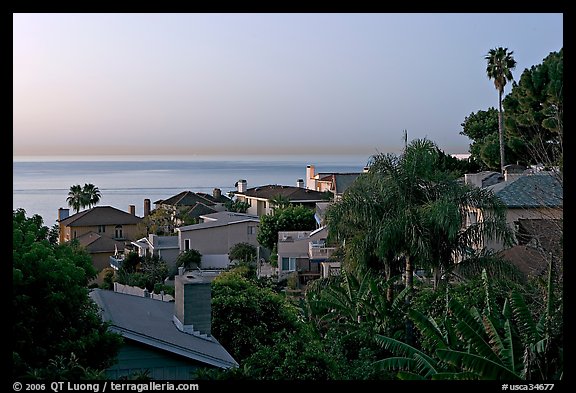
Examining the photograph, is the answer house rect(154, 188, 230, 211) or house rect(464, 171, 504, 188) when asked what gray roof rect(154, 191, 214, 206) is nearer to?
house rect(154, 188, 230, 211)

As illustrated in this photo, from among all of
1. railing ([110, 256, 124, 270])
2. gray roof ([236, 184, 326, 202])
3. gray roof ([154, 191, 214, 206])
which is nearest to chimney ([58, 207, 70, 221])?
gray roof ([154, 191, 214, 206])

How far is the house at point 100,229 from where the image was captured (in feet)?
128

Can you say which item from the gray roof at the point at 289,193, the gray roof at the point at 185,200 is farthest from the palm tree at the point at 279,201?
the gray roof at the point at 185,200

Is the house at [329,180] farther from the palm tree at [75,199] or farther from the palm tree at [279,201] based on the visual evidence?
the palm tree at [75,199]

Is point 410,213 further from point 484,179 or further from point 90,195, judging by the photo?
point 90,195

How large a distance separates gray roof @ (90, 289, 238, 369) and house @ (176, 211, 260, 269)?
2373 centimetres

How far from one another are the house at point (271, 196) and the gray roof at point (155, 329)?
35.9m

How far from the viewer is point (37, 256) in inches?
355

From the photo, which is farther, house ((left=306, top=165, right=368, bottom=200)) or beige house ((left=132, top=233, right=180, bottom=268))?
house ((left=306, top=165, right=368, bottom=200))

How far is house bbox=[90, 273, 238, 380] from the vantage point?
28.2ft

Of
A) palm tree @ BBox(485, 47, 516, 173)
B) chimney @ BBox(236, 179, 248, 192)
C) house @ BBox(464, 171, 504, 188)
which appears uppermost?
palm tree @ BBox(485, 47, 516, 173)

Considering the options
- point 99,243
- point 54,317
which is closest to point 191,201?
point 99,243
